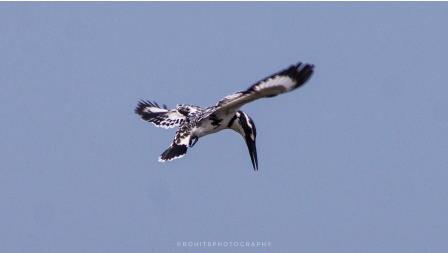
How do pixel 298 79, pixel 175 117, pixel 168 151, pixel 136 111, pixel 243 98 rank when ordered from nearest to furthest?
pixel 298 79, pixel 243 98, pixel 168 151, pixel 175 117, pixel 136 111

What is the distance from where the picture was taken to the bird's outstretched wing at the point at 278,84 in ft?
28.9

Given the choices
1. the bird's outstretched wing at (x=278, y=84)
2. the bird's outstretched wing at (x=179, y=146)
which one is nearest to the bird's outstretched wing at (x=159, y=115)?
the bird's outstretched wing at (x=179, y=146)

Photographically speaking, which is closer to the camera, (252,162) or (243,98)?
(243,98)

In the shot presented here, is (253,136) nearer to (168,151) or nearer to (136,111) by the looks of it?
(168,151)

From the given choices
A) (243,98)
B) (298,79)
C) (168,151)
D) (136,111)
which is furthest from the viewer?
(136,111)

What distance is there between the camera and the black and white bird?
8930 mm

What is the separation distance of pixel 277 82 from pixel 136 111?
4.84 meters

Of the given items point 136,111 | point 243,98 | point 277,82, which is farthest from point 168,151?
point 136,111

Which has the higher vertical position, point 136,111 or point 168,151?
point 136,111

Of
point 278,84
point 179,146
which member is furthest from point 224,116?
point 278,84

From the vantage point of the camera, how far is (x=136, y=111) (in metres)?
13.6

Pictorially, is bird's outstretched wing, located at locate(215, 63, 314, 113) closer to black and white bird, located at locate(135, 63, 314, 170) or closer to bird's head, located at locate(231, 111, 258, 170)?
black and white bird, located at locate(135, 63, 314, 170)

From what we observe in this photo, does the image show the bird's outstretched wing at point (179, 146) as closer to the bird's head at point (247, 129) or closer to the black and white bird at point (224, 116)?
the black and white bird at point (224, 116)

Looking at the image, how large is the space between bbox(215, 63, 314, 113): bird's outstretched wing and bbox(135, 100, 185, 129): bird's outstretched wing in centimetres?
203
